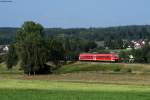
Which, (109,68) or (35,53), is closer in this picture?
(35,53)

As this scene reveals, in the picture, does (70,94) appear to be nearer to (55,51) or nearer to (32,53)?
(32,53)

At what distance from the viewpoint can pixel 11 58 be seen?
118938mm

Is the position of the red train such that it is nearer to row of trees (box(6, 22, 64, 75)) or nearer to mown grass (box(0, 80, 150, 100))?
row of trees (box(6, 22, 64, 75))

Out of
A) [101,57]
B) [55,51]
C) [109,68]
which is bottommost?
[109,68]

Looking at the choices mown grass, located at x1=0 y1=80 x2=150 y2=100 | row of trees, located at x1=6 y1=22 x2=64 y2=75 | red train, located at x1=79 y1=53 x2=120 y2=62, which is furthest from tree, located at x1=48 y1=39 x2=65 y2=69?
mown grass, located at x1=0 y1=80 x2=150 y2=100

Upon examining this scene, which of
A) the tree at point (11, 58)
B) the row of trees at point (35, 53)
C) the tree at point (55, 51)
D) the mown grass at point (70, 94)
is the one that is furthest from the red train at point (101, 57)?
the mown grass at point (70, 94)

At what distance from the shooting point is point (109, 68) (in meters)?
112

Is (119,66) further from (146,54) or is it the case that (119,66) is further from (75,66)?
(146,54)

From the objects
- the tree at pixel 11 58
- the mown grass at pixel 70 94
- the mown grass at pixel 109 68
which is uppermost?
the mown grass at pixel 70 94

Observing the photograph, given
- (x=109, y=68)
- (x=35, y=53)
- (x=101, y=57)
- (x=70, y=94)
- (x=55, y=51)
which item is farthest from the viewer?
(x=101, y=57)

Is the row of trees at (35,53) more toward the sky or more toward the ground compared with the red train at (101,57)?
more toward the sky

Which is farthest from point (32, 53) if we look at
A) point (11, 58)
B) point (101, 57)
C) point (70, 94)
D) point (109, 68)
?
point (70, 94)

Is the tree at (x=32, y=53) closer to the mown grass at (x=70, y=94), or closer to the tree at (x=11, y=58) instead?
the tree at (x=11, y=58)

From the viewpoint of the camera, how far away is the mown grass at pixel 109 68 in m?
105
